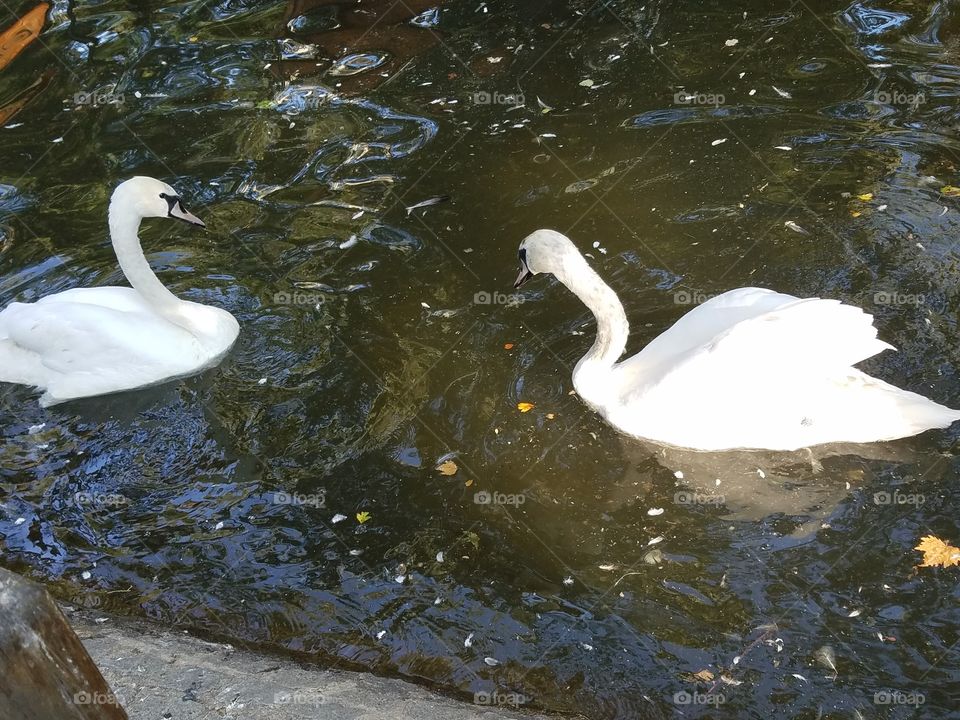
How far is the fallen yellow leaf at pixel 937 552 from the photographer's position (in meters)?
4.48

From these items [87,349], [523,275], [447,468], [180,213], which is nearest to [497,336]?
[523,275]

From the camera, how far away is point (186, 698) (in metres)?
4.05

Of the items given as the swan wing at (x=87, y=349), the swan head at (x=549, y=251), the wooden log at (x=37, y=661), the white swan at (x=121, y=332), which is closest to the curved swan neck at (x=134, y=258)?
the white swan at (x=121, y=332)

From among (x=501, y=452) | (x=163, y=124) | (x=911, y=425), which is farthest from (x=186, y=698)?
(x=163, y=124)

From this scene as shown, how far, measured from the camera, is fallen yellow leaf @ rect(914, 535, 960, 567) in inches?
176

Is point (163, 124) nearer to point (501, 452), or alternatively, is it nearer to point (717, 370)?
point (501, 452)

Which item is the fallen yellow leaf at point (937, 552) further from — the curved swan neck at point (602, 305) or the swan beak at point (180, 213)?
the swan beak at point (180, 213)

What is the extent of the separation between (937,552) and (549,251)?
94.2 inches

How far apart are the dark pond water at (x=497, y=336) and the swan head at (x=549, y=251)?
2.44 feet

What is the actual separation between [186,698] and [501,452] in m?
2.11

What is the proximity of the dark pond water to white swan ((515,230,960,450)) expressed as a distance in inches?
5.6

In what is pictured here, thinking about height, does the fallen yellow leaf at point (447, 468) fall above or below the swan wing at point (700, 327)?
below

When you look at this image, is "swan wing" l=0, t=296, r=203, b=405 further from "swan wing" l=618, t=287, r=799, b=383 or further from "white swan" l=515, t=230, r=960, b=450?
A: "white swan" l=515, t=230, r=960, b=450

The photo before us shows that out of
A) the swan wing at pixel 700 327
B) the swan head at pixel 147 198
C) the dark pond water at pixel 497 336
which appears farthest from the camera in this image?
the swan head at pixel 147 198
